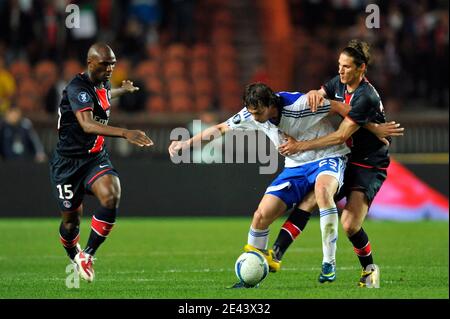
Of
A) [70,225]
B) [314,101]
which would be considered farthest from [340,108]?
[70,225]

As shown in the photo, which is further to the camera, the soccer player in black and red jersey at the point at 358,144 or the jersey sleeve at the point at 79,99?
the jersey sleeve at the point at 79,99

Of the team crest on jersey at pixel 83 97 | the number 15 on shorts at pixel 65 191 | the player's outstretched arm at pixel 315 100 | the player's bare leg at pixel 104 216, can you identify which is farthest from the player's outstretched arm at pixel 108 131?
the player's outstretched arm at pixel 315 100

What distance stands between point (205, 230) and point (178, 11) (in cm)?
695

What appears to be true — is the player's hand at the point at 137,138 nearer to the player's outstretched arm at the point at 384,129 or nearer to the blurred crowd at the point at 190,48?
the player's outstretched arm at the point at 384,129

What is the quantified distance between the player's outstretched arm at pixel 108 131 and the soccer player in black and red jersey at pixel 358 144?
127cm

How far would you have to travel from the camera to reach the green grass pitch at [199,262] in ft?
29.5

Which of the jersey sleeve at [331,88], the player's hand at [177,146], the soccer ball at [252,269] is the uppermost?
the jersey sleeve at [331,88]

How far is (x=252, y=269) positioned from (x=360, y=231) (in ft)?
3.67

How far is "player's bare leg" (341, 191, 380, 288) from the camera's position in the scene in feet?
30.9

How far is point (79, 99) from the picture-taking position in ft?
31.7

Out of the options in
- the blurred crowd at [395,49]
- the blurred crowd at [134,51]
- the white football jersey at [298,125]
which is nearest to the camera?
the white football jersey at [298,125]

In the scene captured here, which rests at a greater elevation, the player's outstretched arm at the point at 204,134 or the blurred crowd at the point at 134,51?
the blurred crowd at the point at 134,51

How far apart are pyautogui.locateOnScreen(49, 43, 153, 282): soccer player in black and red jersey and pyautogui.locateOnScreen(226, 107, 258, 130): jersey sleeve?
1.14 meters

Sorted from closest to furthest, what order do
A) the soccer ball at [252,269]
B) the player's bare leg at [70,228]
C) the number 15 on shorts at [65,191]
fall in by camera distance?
the soccer ball at [252,269] → the number 15 on shorts at [65,191] → the player's bare leg at [70,228]
